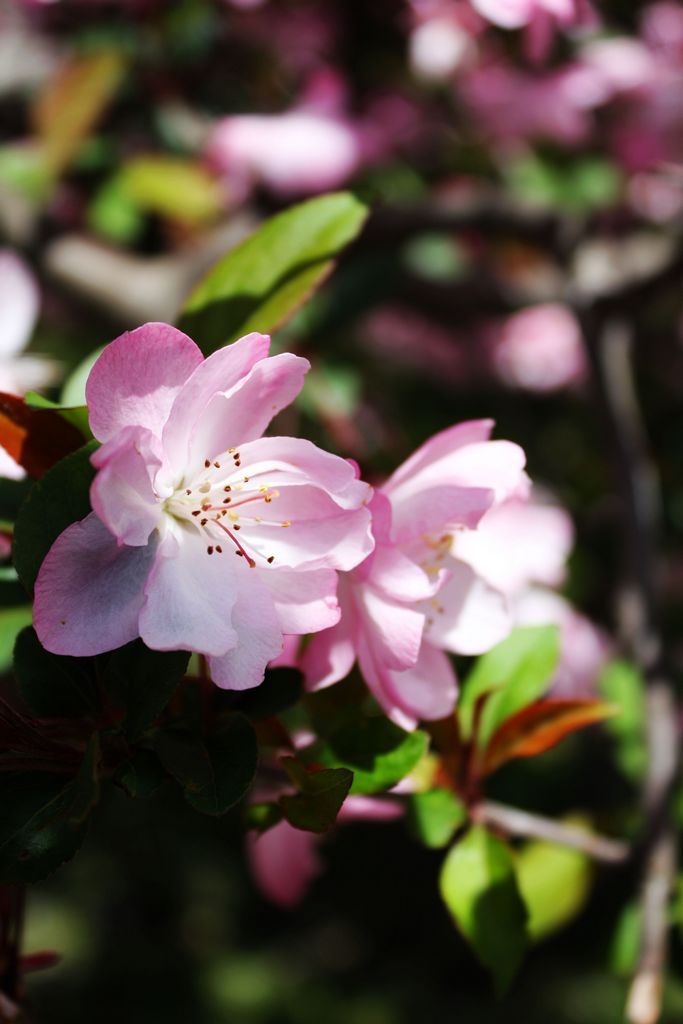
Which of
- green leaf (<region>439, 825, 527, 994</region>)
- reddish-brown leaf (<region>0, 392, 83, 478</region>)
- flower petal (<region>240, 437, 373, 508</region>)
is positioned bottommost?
green leaf (<region>439, 825, 527, 994</region>)

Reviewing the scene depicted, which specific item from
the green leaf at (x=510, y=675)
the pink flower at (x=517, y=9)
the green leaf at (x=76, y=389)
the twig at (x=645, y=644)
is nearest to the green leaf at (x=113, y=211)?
the twig at (x=645, y=644)

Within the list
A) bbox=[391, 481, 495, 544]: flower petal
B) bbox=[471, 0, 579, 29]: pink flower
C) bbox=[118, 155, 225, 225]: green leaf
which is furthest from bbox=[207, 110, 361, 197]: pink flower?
bbox=[391, 481, 495, 544]: flower petal

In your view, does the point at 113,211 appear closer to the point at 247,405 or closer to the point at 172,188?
the point at 172,188

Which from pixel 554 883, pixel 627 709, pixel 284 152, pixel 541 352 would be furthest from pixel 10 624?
pixel 541 352

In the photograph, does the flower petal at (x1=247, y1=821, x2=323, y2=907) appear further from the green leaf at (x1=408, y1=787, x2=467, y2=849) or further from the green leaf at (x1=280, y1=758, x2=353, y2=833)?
the green leaf at (x1=280, y1=758, x2=353, y2=833)

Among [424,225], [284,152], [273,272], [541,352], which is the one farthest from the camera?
[541,352]
